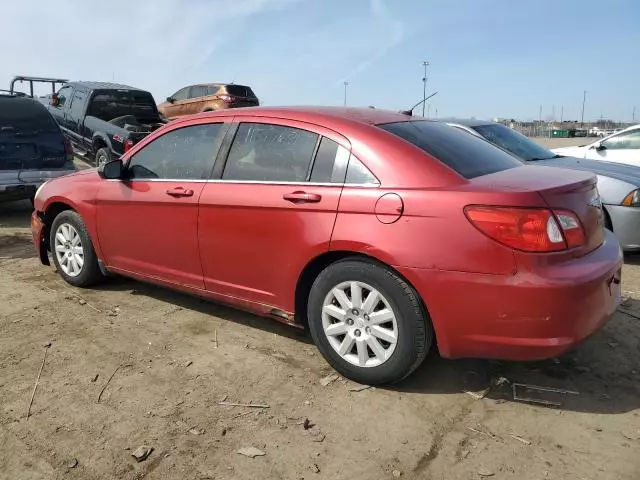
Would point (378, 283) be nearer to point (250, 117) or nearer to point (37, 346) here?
point (250, 117)

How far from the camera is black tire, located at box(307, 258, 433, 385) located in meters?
2.92

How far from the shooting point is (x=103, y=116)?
1123cm

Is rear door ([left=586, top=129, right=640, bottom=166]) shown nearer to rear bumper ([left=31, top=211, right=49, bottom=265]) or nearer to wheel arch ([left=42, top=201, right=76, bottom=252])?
wheel arch ([left=42, top=201, right=76, bottom=252])

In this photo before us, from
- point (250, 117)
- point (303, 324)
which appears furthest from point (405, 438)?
point (250, 117)

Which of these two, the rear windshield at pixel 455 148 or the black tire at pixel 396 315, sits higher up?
the rear windshield at pixel 455 148

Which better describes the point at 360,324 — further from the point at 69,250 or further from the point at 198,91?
the point at 198,91

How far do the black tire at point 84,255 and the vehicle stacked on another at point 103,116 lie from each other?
17.9 feet

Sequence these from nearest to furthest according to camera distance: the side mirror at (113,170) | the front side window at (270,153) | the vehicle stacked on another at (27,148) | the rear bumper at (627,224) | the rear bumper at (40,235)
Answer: the front side window at (270,153) → the side mirror at (113,170) → the rear bumper at (40,235) → the rear bumper at (627,224) → the vehicle stacked on another at (27,148)

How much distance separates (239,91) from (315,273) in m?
14.6

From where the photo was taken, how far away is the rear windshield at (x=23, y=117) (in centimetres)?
766

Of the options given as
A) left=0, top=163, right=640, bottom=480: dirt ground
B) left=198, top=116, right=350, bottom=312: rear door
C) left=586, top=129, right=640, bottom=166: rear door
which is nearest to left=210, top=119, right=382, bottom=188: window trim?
left=198, top=116, right=350, bottom=312: rear door

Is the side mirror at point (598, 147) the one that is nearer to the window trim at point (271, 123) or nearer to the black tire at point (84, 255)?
the window trim at point (271, 123)

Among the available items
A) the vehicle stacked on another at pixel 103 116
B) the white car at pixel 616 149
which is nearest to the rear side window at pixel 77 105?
the vehicle stacked on another at pixel 103 116

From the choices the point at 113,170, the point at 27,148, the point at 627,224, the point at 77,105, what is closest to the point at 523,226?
the point at 113,170
